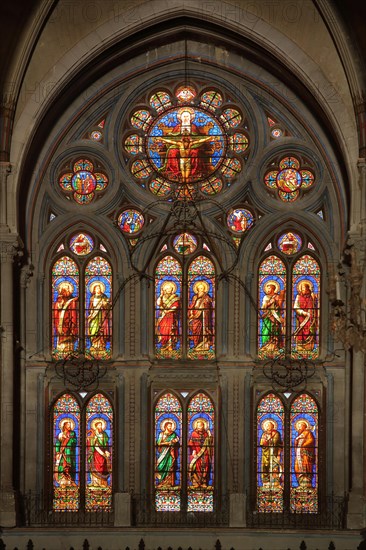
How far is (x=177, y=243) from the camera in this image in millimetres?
32875

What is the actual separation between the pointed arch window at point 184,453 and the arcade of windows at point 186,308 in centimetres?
2

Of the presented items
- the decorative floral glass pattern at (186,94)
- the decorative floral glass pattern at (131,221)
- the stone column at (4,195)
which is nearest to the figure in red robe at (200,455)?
the decorative floral glass pattern at (131,221)

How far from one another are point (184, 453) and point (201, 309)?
11.2 feet

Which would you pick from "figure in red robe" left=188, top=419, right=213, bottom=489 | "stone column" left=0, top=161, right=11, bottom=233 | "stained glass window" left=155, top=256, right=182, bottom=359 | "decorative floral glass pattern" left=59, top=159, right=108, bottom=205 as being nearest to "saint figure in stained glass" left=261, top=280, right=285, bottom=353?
"stained glass window" left=155, top=256, right=182, bottom=359

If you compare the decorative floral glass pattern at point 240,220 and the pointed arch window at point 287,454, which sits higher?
the decorative floral glass pattern at point 240,220

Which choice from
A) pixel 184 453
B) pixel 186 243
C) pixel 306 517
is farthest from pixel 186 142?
pixel 306 517

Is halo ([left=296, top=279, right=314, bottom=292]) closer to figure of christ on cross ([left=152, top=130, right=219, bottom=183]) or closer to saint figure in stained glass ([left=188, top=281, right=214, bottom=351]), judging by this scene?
saint figure in stained glass ([left=188, top=281, right=214, bottom=351])

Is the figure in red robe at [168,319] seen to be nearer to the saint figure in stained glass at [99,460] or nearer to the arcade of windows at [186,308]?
the arcade of windows at [186,308]

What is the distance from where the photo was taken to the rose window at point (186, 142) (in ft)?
108

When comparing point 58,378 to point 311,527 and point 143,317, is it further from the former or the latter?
point 311,527

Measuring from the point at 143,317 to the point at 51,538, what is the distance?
5.68 m

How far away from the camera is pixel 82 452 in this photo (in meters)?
32.2

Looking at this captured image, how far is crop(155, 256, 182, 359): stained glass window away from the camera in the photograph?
32.6 metres

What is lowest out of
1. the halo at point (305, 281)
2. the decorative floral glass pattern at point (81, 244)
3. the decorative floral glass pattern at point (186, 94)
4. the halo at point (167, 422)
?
the halo at point (167, 422)
